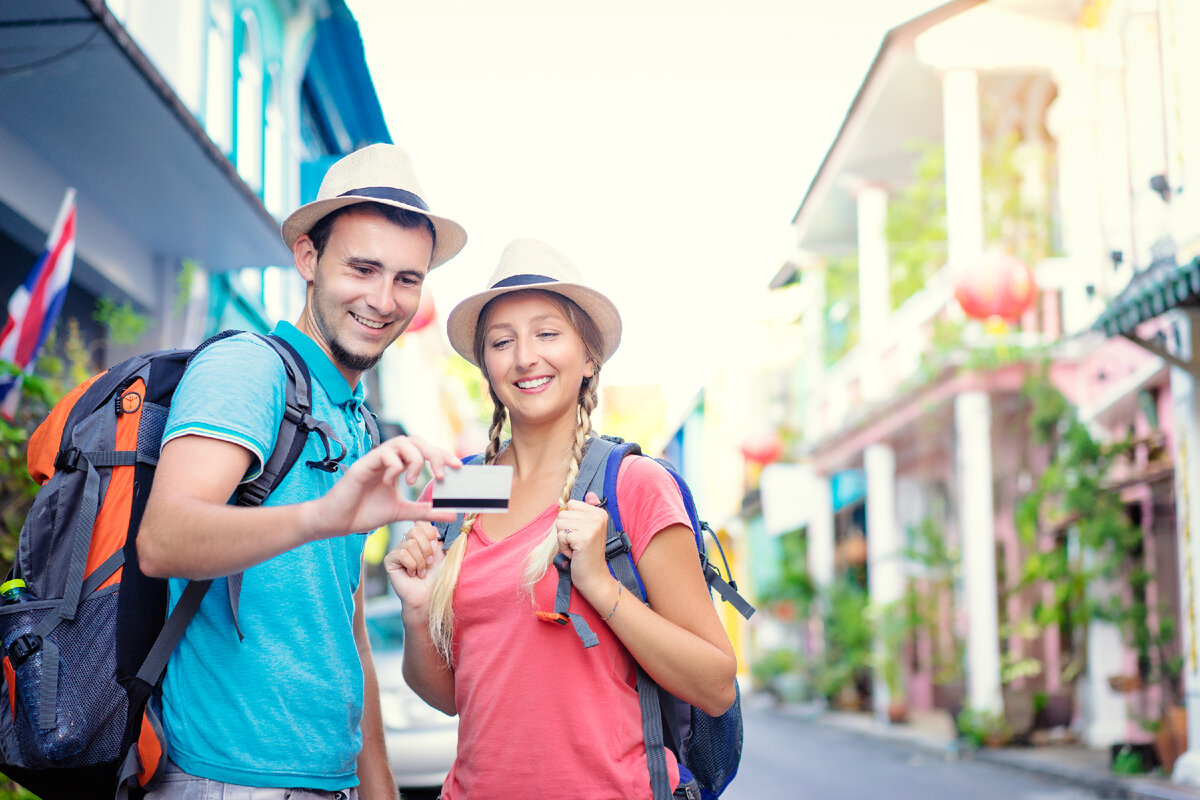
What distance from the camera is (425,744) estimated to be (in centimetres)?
779

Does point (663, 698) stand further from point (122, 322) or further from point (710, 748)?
point (122, 322)

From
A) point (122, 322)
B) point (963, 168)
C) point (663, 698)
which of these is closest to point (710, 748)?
point (663, 698)

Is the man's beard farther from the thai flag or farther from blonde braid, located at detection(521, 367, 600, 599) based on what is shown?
the thai flag

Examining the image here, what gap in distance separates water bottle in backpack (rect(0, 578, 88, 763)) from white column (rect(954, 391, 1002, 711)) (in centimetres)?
1310

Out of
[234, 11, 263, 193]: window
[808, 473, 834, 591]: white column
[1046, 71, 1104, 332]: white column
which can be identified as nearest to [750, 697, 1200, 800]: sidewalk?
[808, 473, 834, 591]: white column

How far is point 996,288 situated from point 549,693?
10.2 metres

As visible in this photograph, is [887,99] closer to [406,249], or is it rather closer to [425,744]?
[425,744]

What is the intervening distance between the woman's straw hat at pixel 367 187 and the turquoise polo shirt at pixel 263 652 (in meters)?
0.46

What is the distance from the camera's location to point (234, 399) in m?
2.10

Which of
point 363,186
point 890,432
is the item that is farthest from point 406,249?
point 890,432

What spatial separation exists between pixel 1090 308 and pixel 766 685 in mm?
13266

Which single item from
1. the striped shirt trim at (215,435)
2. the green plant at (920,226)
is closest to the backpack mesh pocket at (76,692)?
the striped shirt trim at (215,435)

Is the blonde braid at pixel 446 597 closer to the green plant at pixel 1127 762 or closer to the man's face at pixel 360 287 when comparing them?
the man's face at pixel 360 287

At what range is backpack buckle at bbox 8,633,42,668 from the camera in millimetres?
2066
